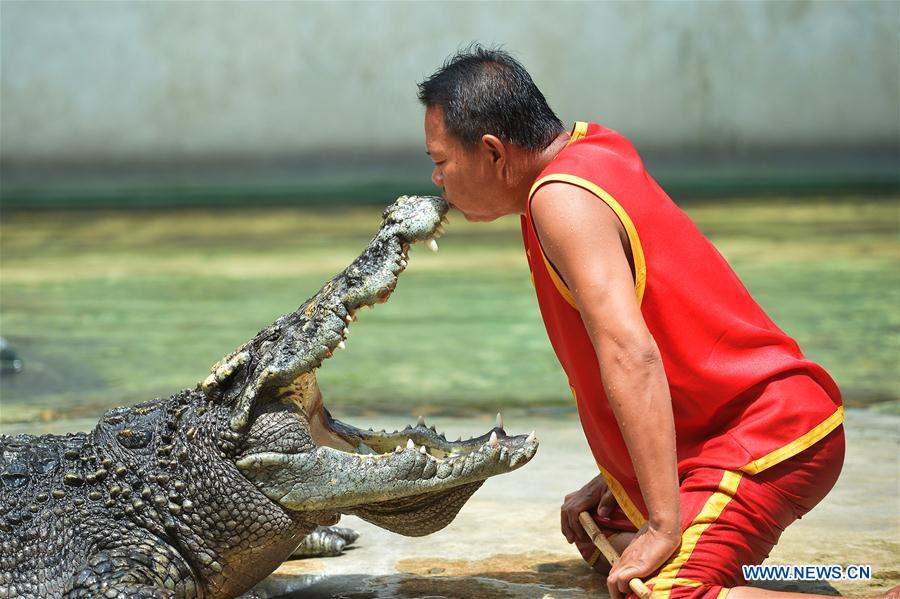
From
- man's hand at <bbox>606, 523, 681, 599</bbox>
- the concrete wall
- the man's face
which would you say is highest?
the concrete wall

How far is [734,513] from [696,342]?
1.30 feet

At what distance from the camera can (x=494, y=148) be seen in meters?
2.64

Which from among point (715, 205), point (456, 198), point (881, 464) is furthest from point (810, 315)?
point (715, 205)

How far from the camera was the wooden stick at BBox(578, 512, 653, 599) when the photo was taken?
2.46 m

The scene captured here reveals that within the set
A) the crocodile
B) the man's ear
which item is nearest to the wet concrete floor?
the crocodile

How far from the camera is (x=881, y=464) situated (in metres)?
4.13

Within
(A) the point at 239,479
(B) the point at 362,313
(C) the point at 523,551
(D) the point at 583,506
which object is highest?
(B) the point at 362,313

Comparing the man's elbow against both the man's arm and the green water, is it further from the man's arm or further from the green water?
the green water

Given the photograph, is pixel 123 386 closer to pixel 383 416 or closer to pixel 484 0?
pixel 383 416

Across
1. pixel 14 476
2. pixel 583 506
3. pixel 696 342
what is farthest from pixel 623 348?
pixel 14 476

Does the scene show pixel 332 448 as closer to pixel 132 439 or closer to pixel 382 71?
pixel 132 439

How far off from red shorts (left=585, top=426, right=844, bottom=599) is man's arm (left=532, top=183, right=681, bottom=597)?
0.20 ft

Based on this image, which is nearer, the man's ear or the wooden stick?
the wooden stick

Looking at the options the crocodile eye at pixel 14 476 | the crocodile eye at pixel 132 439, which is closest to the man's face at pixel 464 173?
the crocodile eye at pixel 132 439
